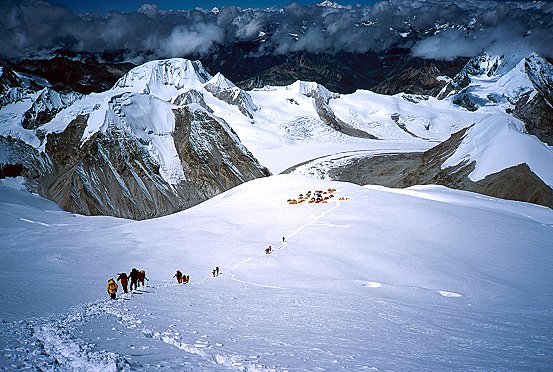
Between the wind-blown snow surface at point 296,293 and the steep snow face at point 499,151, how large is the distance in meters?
39.0

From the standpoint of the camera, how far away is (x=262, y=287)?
1886cm

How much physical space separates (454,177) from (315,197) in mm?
46914

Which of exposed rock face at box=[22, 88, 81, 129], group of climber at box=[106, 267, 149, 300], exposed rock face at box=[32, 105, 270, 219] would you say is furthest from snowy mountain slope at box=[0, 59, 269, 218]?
group of climber at box=[106, 267, 149, 300]

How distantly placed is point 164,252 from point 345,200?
24.6 meters

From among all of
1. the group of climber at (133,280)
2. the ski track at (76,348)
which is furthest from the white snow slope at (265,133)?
the ski track at (76,348)

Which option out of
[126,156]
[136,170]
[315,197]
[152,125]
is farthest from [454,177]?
[152,125]

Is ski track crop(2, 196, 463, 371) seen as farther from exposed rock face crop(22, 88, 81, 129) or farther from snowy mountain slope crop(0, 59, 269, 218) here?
exposed rock face crop(22, 88, 81, 129)

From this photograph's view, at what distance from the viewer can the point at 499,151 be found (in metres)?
79.1

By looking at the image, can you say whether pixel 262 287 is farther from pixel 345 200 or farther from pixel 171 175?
pixel 171 175

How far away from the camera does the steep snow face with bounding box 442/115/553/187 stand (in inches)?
2950

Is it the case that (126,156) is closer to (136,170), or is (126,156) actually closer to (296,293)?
(136,170)

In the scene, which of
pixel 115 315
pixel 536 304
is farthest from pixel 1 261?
pixel 536 304

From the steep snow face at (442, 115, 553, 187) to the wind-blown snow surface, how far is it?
39.0 meters

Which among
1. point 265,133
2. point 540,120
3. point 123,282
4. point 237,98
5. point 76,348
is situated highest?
point 237,98
